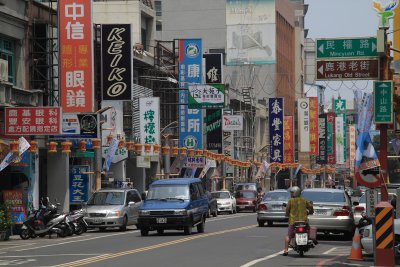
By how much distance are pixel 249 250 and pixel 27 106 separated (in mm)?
18270

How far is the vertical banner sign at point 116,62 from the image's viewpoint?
4688 cm

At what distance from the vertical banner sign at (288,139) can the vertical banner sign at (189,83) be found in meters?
35.9

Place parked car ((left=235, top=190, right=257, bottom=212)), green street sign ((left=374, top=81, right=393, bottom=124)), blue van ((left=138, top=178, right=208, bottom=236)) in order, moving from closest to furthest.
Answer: green street sign ((left=374, top=81, right=393, bottom=124)) → blue van ((left=138, top=178, right=208, bottom=236)) → parked car ((left=235, top=190, right=257, bottom=212))

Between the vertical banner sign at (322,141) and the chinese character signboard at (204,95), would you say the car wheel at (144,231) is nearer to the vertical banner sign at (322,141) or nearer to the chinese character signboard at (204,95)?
the chinese character signboard at (204,95)

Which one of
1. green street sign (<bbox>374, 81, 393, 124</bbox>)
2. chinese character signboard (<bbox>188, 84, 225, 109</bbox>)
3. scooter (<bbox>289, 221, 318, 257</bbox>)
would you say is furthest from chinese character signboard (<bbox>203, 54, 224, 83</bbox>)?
green street sign (<bbox>374, 81, 393, 124</bbox>)

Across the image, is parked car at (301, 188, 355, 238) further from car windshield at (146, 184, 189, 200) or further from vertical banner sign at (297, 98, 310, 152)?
vertical banner sign at (297, 98, 310, 152)

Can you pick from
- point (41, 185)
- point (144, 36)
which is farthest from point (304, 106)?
point (41, 185)

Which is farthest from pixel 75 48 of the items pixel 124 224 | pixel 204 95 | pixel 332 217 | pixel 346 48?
pixel 346 48

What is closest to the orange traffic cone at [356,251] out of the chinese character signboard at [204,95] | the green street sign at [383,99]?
the green street sign at [383,99]

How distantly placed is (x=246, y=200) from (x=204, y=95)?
8.21 m

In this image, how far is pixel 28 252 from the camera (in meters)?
26.3

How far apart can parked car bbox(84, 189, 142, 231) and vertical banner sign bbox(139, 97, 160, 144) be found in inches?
604

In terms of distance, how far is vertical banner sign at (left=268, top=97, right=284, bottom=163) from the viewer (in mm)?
91750

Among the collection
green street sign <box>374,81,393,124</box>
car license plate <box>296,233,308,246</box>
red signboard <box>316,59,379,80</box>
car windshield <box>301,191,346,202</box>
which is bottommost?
car license plate <box>296,233,308,246</box>
